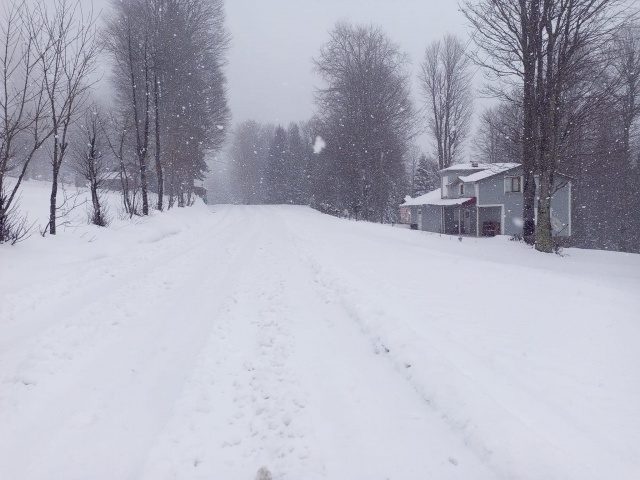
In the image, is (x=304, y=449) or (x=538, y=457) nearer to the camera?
(x=538, y=457)

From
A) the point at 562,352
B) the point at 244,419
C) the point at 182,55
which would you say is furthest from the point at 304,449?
the point at 182,55

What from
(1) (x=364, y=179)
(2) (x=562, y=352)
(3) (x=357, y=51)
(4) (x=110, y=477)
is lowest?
(4) (x=110, y=477)

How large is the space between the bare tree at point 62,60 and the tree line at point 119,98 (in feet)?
0.08

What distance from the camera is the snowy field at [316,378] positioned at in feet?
8.43

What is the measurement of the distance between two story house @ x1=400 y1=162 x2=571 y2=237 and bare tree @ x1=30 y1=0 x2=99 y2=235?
24.5 m

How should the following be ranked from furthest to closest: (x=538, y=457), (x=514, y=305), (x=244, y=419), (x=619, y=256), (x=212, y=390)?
(x=619, y=256) → (x=514, y=305) → (x=212, y=390) → (x=244, y=419) → (x=538, y=457)

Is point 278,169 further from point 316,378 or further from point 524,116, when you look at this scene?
point 316,378

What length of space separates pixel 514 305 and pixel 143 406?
16.7 feet

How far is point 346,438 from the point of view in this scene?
281 centimetres

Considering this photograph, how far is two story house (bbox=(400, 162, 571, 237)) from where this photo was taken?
28.6m

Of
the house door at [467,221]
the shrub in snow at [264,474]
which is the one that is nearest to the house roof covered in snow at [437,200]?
the house door at [467,221]

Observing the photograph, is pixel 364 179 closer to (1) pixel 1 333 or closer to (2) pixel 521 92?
(2) pixel 521 92

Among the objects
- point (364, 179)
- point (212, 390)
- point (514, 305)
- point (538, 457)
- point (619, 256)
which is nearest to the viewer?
point (538, 457)

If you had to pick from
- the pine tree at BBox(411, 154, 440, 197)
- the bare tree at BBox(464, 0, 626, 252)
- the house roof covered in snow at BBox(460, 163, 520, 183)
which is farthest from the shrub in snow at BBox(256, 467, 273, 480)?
the pine tree at BBox(411, 154, 440, 197)
